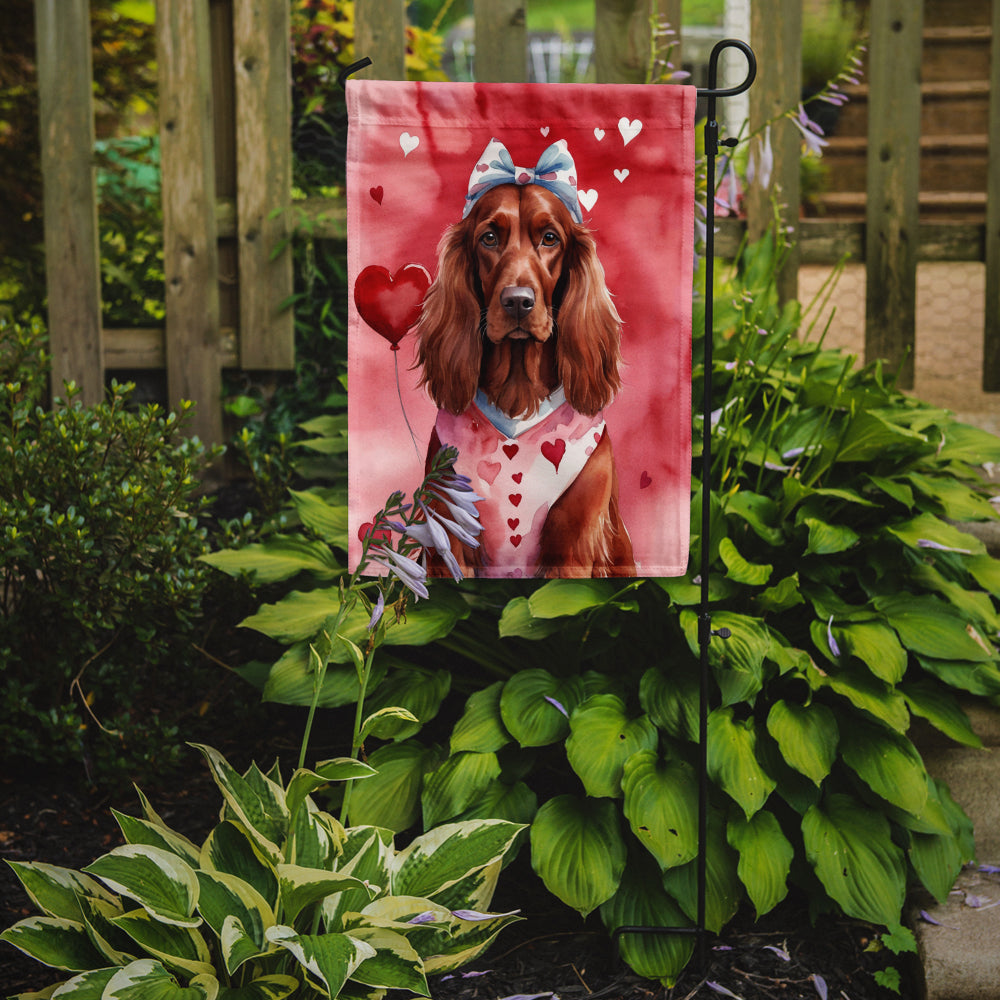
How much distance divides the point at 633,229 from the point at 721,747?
0.98m

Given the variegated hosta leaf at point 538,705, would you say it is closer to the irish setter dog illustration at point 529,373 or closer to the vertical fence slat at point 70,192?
the irish setter dog illustration at point 529,373

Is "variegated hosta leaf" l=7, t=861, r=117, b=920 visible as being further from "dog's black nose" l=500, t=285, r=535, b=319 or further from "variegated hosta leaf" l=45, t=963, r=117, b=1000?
"dog's black nose" l=500, t=285, r=535, b=319

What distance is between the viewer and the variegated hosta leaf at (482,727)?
1.93 meters

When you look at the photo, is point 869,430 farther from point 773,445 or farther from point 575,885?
point 575,885

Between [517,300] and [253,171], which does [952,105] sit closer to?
[253,171]

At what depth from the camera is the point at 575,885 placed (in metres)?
1.78

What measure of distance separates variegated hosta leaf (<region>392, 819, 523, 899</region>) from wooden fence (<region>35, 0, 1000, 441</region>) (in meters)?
2.07

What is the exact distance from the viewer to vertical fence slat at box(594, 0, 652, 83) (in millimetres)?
3107

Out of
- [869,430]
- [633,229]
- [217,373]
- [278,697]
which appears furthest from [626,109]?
[217,373]

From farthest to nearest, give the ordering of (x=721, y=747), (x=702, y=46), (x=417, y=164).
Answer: (x=702, y=46) < (x=721, y=747) < (x=417, y=164)

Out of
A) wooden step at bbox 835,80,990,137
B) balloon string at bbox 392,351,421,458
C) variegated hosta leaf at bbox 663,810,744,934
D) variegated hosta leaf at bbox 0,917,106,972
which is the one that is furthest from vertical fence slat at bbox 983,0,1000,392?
variegated hosta leaf at bbox 0,917,106,972

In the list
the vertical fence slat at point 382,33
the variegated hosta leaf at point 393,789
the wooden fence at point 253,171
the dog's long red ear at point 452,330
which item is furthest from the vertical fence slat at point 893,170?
the variegated hosta leaf at point 393,789

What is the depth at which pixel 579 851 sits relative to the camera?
1824mm

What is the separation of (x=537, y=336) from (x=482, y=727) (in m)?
0.78
